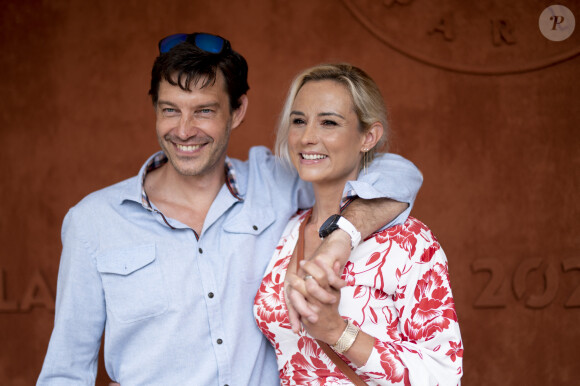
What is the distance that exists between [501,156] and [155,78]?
2.05m

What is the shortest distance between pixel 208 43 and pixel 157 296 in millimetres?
941

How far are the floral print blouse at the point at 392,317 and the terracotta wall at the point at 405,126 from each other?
4.83 ft

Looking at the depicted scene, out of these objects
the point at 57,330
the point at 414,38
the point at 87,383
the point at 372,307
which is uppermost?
the point at 414,38

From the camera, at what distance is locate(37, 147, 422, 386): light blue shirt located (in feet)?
6.14

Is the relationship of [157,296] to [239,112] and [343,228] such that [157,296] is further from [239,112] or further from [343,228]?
[239,112]

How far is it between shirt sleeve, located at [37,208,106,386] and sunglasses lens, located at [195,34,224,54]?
30.4 inches

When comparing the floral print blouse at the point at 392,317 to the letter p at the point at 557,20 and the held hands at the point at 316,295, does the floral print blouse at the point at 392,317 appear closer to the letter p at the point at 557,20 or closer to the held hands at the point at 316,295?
the held hands at the point at 316,295

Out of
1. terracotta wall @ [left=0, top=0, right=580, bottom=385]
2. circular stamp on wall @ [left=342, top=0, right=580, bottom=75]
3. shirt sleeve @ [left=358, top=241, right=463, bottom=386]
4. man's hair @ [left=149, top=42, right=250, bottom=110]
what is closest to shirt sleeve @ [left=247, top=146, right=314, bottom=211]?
man's hair @ [left=149, top=42, right=250, bottom=110]

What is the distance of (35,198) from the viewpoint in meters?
3.11

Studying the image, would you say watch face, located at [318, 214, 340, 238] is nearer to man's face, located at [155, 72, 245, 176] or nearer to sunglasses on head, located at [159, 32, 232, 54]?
man's face, located at [155, 72, 245, 176]

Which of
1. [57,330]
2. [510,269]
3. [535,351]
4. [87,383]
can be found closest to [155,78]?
[57,330]

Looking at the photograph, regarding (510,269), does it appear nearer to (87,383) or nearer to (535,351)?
(535,351)

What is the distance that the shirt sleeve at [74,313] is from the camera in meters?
1.88

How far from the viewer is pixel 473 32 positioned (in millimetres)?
3146
